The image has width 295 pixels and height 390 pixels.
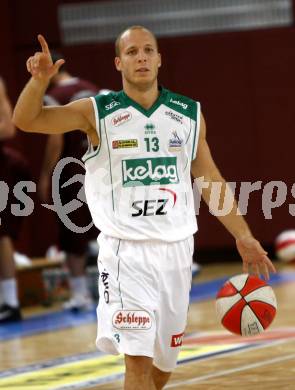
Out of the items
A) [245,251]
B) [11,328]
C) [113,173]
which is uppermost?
[113,173]

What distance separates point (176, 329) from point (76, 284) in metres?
5.71

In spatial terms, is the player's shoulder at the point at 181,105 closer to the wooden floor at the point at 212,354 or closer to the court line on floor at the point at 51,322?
the wooden floor at the point at 212,354

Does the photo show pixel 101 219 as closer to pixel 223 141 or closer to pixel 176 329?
pixel 176 329

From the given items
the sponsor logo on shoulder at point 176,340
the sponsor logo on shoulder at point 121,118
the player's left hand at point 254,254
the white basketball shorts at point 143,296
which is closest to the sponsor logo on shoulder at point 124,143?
the sponsor logo on shoulder at point 121,118

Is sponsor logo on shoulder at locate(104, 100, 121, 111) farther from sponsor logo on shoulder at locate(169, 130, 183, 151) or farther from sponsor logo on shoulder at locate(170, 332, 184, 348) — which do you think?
sponsor logo on shoulder at locate(170, 332, 184, 348)

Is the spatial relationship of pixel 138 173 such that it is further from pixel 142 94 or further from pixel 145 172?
pixel 142 94

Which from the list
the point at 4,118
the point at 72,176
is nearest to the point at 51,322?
the point at 72,176

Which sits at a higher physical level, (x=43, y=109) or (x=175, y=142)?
(x=43, y=109)

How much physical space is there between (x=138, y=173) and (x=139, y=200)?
0.46 feet

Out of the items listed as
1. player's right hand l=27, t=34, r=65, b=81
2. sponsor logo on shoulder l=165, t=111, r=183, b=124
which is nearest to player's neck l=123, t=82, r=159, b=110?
sponsor logo on shoulder l=165, t=111, r=183, b=124

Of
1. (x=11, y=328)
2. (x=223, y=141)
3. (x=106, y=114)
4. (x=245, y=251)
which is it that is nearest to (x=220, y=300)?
(x=245, y=251)

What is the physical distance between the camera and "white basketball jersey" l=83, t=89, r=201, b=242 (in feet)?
18.7

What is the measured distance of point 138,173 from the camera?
5.71 meters

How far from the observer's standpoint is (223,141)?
51.6ft
